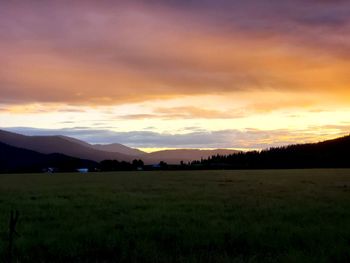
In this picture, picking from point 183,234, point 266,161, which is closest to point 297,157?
point 266,161

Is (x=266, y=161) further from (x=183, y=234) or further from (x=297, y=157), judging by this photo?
(x=183, y=234)

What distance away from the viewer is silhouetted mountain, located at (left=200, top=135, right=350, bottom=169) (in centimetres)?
14038

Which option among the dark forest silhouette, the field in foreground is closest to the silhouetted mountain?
the dark forest silhouette

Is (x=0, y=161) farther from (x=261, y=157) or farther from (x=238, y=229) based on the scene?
(x=238, y=229)

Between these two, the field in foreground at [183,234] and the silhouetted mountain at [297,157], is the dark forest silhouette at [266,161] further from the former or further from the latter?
the field in foreground at [183,234]

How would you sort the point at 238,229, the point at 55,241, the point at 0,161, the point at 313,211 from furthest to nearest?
1. the point at 0,161
2. the point at 313,211
3. the point at 238,229
4. the point at 55,241

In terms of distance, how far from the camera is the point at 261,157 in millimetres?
163750

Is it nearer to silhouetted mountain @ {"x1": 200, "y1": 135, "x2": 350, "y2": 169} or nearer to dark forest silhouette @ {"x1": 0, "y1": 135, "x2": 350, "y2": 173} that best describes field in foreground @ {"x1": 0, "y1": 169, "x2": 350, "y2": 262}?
dark forest silhouette @ {"x1": 0, "y1": 135, "x2": 350, "y2": 173}

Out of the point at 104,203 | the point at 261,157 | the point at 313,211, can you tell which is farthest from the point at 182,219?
the point at 261,157

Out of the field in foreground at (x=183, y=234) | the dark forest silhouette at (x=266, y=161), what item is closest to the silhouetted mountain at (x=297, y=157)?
the dark forest silhouette at (x=266, y=161)

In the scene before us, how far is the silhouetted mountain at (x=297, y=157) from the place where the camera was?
14038 centimetres

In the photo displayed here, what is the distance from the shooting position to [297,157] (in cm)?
15238

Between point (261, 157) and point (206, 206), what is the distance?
145m

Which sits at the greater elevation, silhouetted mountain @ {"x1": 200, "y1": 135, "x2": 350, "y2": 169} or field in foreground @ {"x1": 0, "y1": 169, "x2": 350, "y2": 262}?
silhouetted mountain @ {"x1": 200, "y1": 135, "x2": 350, "y2": 169}
